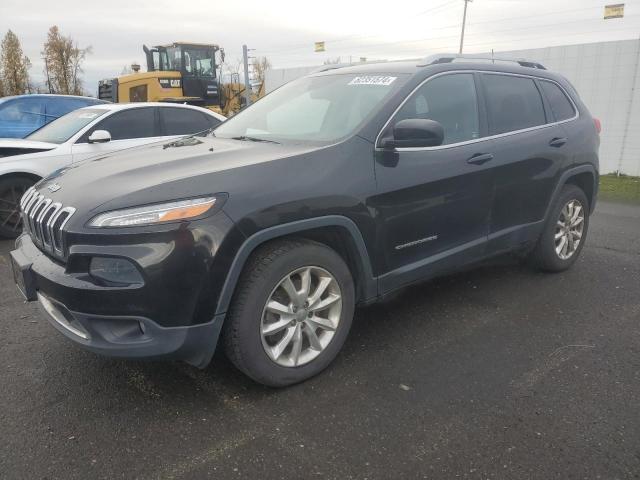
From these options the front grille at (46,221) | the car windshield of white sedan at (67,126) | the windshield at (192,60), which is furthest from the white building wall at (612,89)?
the front grille at (46,221)

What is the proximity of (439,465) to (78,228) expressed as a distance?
6.28 ft

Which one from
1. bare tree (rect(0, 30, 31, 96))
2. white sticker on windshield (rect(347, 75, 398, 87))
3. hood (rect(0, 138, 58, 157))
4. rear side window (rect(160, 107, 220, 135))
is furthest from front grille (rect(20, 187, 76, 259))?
bare tree (rect(0, 30, 31, 96))

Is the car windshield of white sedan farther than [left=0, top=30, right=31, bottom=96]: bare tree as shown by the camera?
No

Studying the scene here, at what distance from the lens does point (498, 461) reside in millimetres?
2262

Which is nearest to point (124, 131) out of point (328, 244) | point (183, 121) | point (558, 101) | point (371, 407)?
point (183, 121)

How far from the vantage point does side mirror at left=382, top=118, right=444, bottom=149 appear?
298 cm

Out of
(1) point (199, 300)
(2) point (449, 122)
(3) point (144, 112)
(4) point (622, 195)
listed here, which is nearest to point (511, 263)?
(2) point (449, 122)

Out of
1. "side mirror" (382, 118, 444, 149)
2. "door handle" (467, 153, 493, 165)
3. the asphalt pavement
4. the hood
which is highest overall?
"side mirror" (382, 118, 444, 149)

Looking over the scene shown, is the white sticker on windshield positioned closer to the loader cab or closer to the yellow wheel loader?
the yellow wheel loader

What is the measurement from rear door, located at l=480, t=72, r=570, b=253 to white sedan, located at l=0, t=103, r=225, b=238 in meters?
3.53

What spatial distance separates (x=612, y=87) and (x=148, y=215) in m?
12.1

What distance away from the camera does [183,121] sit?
24.0 ft

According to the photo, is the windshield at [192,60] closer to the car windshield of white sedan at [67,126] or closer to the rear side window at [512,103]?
the car windshield of white sedan at [67,126]

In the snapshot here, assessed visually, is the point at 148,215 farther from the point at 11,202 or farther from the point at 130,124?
the point at 130,124
